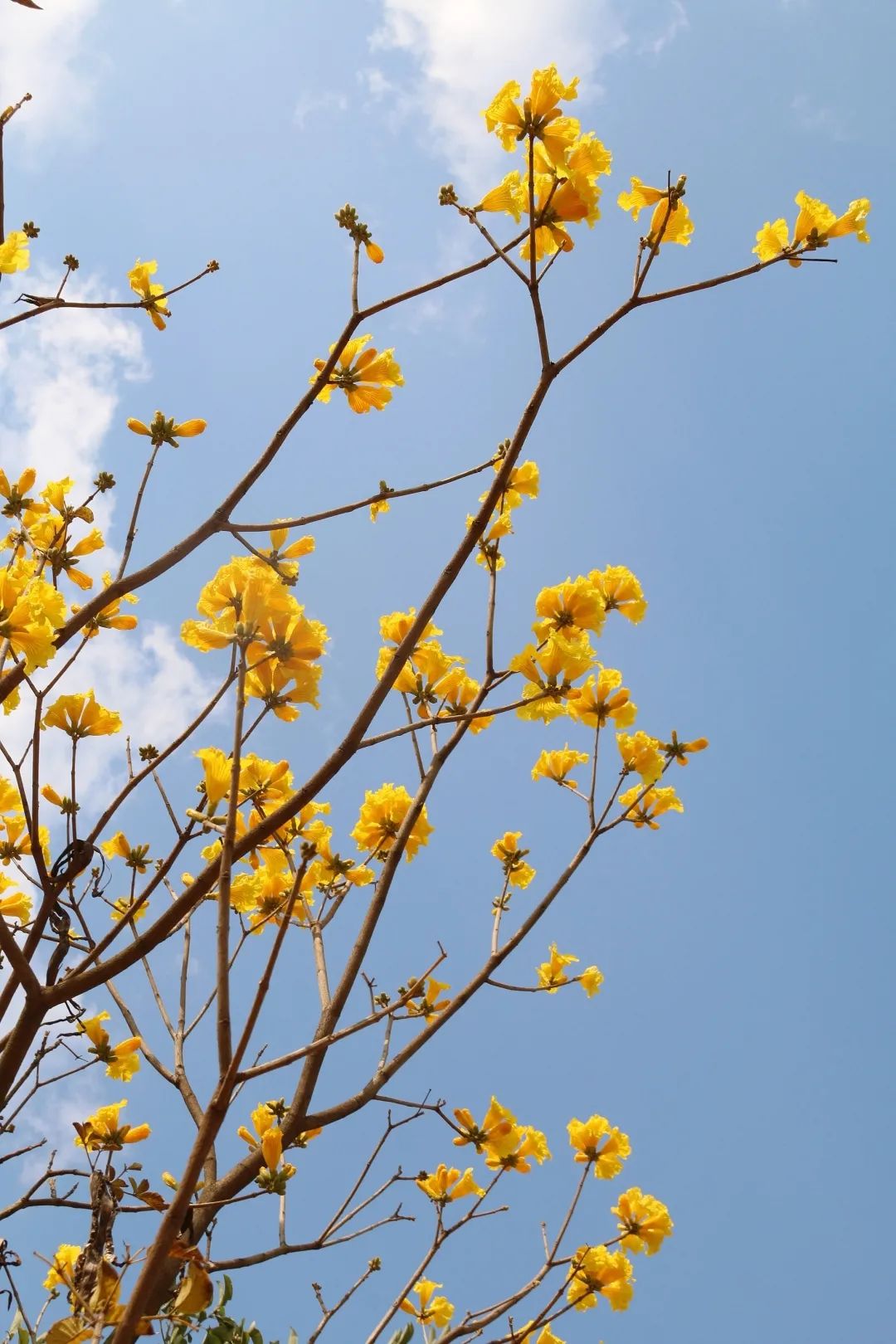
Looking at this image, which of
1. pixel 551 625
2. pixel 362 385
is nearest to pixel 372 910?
pixel 551 625

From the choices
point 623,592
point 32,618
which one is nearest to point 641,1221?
point 623,592

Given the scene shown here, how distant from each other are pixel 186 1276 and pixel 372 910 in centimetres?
153

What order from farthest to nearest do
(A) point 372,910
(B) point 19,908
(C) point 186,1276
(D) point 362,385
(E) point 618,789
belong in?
(E) point 618,789 < (B) point 19,908 < (A) point 372,910 < (D) point 362,385 < (C) point 186,1276

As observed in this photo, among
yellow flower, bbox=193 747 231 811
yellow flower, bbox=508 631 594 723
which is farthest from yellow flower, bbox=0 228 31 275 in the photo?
yellow flower, bbox=508 631 594 723

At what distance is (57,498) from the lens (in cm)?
405

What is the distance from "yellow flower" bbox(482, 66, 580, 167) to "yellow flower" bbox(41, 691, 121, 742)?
2544 millimetres

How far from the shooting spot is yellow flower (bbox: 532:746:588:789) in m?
4.95

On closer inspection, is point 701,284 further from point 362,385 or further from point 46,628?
point 46,628

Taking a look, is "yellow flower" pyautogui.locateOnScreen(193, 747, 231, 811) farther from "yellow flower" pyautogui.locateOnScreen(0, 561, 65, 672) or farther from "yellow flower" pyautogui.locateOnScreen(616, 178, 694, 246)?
"yellow flower" pyautogui.locateOnScreen(616, 178, 694, 246)

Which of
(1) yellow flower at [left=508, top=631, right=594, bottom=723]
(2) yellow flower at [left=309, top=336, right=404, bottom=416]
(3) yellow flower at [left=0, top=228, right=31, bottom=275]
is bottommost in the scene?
(1) yellow flower at [left=508, top=631, right=594, bottom=723]

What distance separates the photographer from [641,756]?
4566 mm

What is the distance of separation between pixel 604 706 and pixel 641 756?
379 mm

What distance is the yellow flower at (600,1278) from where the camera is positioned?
468 centimetres

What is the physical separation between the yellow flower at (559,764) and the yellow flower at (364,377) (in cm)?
241
